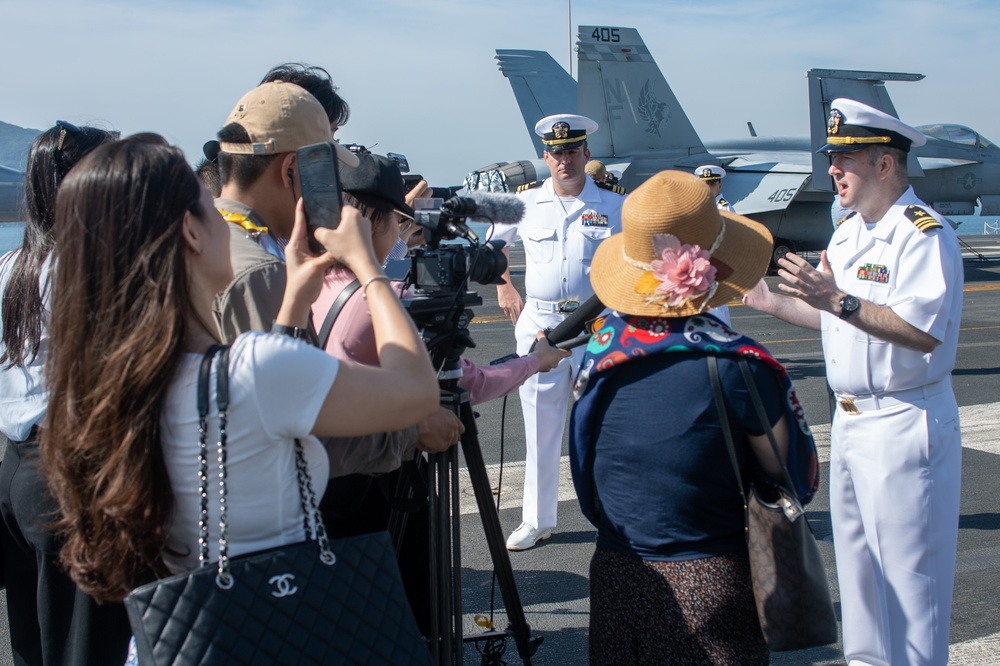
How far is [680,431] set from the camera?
2.07m

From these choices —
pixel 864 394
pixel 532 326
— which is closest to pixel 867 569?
pixel 864 394

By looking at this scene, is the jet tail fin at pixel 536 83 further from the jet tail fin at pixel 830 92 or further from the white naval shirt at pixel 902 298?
the white naval shirt at pixel 902 298

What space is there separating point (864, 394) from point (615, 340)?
4.30 feet

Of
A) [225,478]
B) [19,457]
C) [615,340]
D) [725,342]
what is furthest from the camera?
[19,457]

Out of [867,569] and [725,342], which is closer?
[725,342]

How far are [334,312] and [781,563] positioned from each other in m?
1.25

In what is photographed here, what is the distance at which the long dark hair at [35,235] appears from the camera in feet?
7.83

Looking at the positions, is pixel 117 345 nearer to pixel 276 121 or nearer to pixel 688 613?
pixel 276 121

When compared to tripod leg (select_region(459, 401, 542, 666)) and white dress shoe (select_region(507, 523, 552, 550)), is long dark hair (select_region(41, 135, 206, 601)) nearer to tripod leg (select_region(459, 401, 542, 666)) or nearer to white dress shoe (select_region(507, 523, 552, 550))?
tripod leg (select_region(459, 401, 542, 666))

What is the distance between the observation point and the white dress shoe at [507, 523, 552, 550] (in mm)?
4703

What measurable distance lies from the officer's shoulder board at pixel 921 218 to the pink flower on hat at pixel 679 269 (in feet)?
4.05

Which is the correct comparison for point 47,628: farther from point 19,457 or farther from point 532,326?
point 532,326

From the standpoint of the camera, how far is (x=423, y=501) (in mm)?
2695

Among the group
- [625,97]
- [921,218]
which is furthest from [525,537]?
[625,97]
